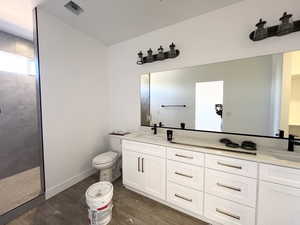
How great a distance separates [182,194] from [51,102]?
2.19m

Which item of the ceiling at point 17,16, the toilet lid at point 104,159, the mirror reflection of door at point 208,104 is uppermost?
the ceiling at point 17,16

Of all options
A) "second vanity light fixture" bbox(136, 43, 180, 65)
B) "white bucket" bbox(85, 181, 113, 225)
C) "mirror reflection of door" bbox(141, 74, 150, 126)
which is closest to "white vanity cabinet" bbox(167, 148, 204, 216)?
"white bucket" bbox(85, 181, 113, 225)

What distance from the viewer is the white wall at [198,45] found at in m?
1.43

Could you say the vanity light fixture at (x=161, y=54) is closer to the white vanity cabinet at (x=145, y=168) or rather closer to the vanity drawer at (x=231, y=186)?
the white vanity cabinet at (x=145, y=168)

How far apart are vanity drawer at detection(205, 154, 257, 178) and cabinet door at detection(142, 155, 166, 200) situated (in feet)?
1.85

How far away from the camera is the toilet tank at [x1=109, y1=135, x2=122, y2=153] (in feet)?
8.49

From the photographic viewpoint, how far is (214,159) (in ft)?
4.44

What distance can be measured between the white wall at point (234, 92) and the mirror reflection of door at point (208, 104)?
0.17 feet

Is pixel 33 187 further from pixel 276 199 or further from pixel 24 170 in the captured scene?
pixel 276 199

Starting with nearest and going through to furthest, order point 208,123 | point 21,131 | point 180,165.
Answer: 1. point 180,165
2. point 208,123
3. point 21,131

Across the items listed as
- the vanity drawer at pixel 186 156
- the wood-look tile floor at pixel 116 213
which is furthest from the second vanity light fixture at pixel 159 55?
the wood-look tile floor at pixel 116 213

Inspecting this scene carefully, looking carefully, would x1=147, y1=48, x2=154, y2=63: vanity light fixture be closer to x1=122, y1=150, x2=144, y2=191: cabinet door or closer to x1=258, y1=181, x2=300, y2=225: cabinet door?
x1=122, y1=150, x2=144, y2=191: cabinet door

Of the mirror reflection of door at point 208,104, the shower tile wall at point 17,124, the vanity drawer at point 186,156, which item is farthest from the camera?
the shower tile wall at point 17,124

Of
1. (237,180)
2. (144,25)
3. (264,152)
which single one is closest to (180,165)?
(237,180)
